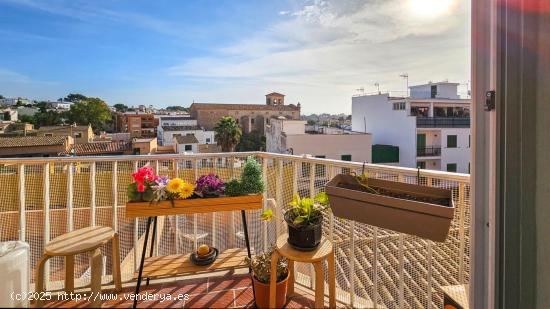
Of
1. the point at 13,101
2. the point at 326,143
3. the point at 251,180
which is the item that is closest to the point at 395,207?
the point at 251,180

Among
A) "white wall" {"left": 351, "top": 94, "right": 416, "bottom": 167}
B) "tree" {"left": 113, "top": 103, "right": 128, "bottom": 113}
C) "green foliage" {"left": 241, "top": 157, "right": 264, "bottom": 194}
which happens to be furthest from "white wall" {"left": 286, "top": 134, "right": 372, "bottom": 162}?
"green foliage" {"left": 241, "top": 157, "right": 264, "bottom": 194}

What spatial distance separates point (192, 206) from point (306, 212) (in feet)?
2.00

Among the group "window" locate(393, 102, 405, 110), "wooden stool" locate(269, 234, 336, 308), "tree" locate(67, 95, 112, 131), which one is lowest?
"wooden stool" locate(269, 234, 336, 308)

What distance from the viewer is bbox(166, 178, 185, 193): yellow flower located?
4.74 feet

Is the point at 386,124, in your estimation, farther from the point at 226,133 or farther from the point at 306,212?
the point at 306,212

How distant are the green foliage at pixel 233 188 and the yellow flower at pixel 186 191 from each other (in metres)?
0.24

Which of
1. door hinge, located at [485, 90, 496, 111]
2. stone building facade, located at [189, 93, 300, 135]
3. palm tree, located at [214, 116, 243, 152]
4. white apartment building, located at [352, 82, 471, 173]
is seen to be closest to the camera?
door hinge, located at [485, 90, 496, 111]

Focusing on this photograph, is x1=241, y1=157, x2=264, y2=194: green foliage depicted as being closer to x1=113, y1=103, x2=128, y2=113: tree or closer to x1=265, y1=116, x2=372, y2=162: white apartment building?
x1=113, y1=103, x2=128, y2=113: tree

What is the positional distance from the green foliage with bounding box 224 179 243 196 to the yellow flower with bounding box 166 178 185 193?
300 millimetres

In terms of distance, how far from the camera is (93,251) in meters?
0.98

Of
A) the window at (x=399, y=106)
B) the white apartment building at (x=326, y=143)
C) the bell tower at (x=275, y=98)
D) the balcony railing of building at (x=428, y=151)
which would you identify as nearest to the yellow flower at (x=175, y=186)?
the bell tower at (x=275, y=98)

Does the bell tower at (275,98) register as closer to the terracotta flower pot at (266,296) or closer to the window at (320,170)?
the window at (320,170)

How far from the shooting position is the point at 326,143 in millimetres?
13227

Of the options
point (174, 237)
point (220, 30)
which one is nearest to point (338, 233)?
point (174, 237)
